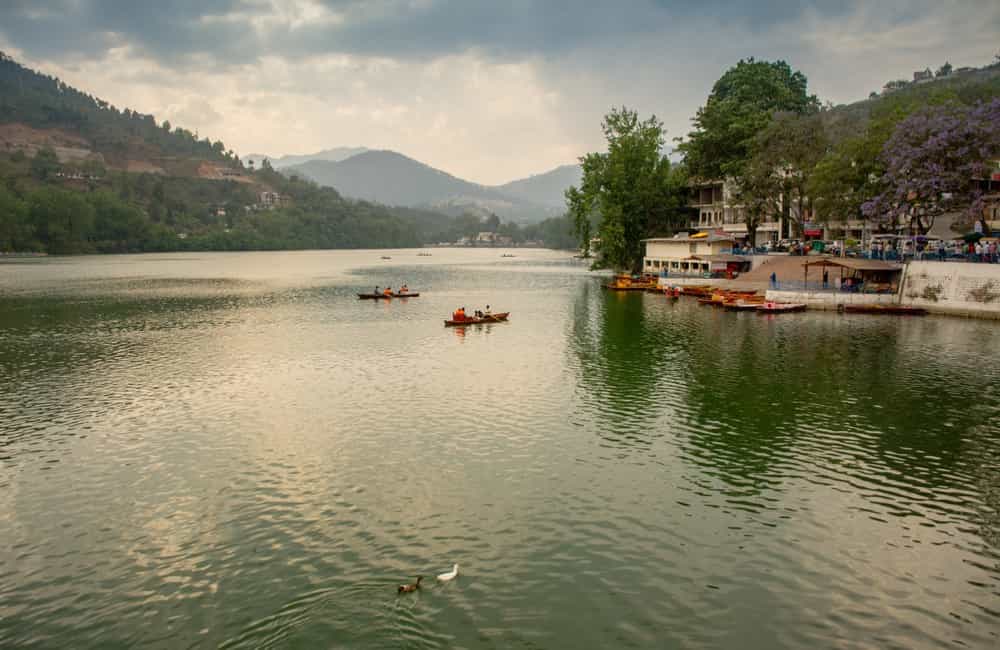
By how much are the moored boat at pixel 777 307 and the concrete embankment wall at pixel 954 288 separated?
9414 mm

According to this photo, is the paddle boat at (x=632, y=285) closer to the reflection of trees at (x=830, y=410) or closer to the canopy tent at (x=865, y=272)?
the canopy tent at (x=865, y=272)

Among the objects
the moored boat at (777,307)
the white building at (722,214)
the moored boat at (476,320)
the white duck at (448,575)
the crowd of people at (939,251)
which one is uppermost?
the white building at (722,214)

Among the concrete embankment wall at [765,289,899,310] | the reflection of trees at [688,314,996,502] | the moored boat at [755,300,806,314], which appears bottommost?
the reflection of trees at [688,314,996,502]

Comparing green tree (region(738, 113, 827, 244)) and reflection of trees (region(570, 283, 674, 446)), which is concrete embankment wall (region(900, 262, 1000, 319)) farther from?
reflection of trees (region(570, 283, 674, 446))

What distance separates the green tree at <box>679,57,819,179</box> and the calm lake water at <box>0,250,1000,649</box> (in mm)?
52973

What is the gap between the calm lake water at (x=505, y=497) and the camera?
14477 millimetres

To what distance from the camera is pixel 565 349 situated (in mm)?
46281

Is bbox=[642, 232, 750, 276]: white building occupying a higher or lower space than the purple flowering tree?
lower

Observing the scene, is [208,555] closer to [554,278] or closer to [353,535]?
[353,535]

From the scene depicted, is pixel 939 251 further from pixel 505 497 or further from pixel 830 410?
pixel 505 497

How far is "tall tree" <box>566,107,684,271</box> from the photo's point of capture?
98.9m

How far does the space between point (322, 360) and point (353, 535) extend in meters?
25.8

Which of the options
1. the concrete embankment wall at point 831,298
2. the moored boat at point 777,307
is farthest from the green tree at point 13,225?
the concrete embankment wall at point 831,298

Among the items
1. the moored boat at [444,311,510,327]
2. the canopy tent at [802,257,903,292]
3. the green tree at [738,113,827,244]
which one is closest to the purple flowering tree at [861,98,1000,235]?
the canopy tent at [802,257,903,292]
